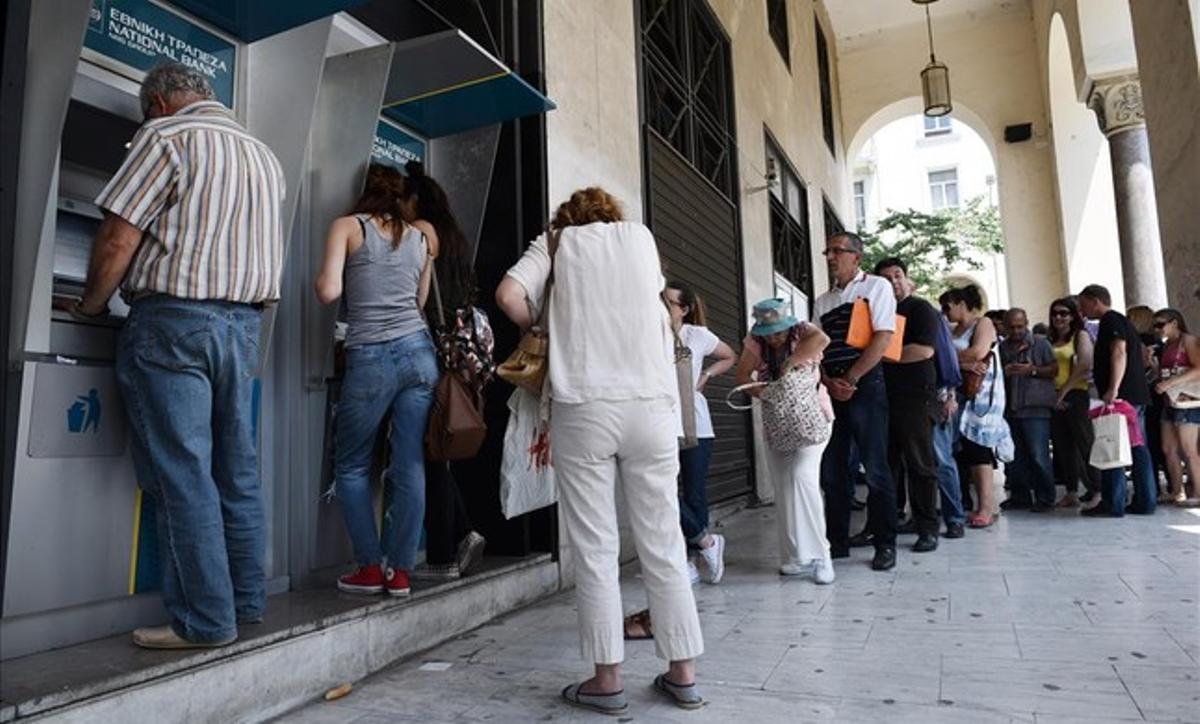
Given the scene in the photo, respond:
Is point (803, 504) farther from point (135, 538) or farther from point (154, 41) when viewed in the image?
point (154, 41)

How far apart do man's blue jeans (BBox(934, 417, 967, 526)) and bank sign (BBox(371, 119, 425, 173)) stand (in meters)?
4.02

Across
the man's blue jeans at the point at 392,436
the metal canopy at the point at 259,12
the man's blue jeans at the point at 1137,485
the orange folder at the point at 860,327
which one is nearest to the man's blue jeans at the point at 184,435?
the man's blue jeans at the point at 392,436

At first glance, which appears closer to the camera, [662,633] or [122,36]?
[662,633]

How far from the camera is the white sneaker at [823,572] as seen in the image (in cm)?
443

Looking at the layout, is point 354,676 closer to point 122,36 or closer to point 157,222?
point 157,222

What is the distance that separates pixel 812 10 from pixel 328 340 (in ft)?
47.6

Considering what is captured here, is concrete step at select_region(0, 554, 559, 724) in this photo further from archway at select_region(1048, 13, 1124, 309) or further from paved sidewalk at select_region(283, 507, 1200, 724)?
archway at select_region(1048, 13, 1124, 309)

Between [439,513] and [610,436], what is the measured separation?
4.61ft

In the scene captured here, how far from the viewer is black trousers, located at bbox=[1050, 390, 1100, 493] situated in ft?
23.1

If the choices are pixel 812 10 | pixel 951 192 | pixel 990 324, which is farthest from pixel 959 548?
pixel 951 192

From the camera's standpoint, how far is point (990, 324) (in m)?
6.30

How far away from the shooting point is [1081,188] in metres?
15.5

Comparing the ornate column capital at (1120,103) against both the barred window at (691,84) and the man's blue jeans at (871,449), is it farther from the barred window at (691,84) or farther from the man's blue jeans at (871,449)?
the man's blue jeans at (871,449)

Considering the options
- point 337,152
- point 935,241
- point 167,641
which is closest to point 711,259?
point 337,152
